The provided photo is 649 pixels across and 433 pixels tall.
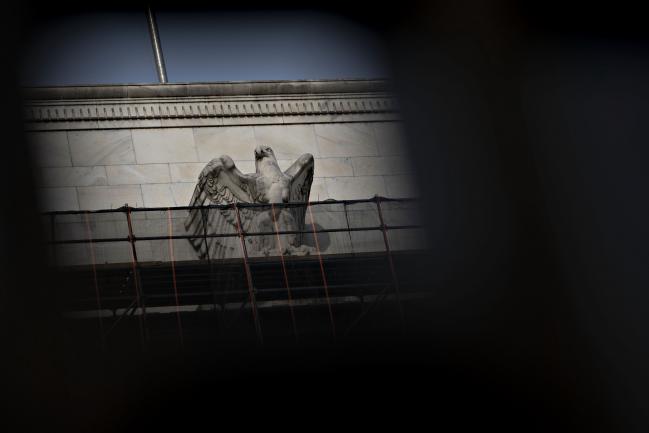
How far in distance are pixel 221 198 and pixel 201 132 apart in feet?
3.73

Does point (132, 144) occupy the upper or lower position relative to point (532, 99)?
upper

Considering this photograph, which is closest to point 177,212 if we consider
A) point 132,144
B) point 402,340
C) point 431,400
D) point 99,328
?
point 132,144

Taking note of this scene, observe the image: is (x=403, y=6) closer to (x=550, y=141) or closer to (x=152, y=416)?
(x=550, y=141)

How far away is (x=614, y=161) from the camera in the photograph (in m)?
1.82

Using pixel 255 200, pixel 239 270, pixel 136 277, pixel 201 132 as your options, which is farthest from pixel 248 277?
pixel 201 132

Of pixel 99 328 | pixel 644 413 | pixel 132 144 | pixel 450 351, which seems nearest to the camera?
pixel 644 413


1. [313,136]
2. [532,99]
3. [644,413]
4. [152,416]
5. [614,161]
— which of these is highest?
[313,136]

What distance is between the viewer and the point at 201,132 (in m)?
9.68

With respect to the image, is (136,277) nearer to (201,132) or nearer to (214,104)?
(201,132)

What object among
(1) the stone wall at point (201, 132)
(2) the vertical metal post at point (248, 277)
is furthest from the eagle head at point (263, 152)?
(2) the vertical metal post at point (248, 277)

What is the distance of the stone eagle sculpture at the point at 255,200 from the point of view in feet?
27.4

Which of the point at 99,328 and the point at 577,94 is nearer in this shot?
the point at 577,94

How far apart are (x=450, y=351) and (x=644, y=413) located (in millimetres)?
315

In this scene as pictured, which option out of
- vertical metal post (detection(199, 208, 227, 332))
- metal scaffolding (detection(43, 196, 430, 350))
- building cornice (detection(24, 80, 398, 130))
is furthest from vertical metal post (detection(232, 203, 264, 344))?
building cornice (detection(24, 80, 398, 130))
